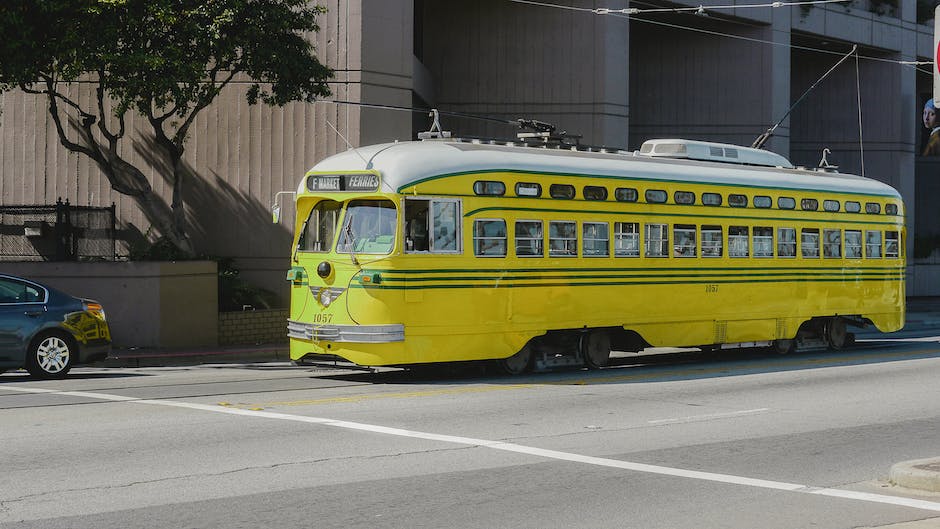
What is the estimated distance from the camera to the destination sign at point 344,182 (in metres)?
16.8

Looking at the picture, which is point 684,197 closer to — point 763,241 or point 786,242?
point 763,241

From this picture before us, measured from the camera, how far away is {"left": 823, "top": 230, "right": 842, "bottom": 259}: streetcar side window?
23.1m

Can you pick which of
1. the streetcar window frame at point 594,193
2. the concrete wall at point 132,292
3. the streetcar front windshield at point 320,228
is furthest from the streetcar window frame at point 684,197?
the concrete wall at point 132,292

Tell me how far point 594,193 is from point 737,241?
12.3ft

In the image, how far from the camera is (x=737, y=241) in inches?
837

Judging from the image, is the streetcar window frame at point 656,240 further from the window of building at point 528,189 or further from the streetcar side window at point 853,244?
the streetcar side window at point 853,244

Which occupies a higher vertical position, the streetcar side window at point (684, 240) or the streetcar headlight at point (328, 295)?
the streetcar side window at point (684, 240)

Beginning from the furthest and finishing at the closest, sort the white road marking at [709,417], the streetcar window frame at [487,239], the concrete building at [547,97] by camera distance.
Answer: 1. the concrete building at [547,97]
2. the streetcar window frame at [487,239]
3. the white road marking at [709,417]

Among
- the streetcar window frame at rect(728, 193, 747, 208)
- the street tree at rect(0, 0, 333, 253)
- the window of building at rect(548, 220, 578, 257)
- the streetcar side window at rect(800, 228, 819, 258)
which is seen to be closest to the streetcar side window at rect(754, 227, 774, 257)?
the streetcar window frame at rect(728, 193, 747, 208)

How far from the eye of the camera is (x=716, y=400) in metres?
15.6

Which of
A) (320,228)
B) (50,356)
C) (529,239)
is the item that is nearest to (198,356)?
(50,356)

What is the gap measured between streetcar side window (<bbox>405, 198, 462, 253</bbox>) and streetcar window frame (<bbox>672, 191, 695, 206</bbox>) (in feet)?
15.4

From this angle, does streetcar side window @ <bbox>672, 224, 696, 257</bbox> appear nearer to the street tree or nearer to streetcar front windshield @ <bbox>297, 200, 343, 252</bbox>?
streetcar front windshield @ <bbox>297, 200, 343, 252</bbox>

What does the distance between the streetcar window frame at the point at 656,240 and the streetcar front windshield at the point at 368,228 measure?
488 cm
